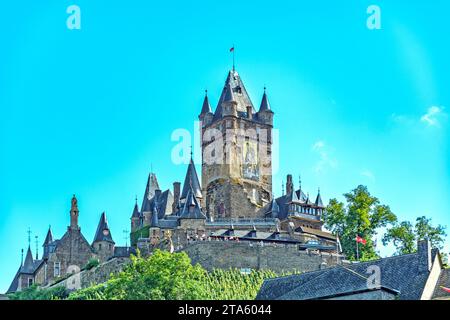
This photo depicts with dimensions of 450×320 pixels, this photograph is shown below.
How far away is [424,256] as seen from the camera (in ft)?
119

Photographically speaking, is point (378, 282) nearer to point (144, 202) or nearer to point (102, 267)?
point (102, 267)

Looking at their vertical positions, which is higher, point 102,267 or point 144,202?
point 144,202

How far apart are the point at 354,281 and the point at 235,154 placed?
4472 cm

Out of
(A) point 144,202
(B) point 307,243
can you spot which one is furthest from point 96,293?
(A) point 144,202


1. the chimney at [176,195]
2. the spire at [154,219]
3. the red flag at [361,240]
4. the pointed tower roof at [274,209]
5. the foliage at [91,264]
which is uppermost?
the chimney at [176,195]

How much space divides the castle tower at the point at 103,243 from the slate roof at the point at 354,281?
2782 centimetres

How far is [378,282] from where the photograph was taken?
33250 millimetres

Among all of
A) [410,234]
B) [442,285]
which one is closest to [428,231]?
[410,234]

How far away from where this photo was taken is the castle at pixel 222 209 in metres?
63.9

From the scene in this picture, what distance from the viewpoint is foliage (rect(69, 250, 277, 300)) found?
134 feet

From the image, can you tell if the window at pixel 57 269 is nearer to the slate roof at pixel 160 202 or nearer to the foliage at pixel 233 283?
→ the slate roof at pixel 160 202

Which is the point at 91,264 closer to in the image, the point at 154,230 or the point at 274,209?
the point at 154,230

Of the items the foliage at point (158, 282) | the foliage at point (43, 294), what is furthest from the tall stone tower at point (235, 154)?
the foliage at point (158, 282)

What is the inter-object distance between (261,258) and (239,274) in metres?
2.67
